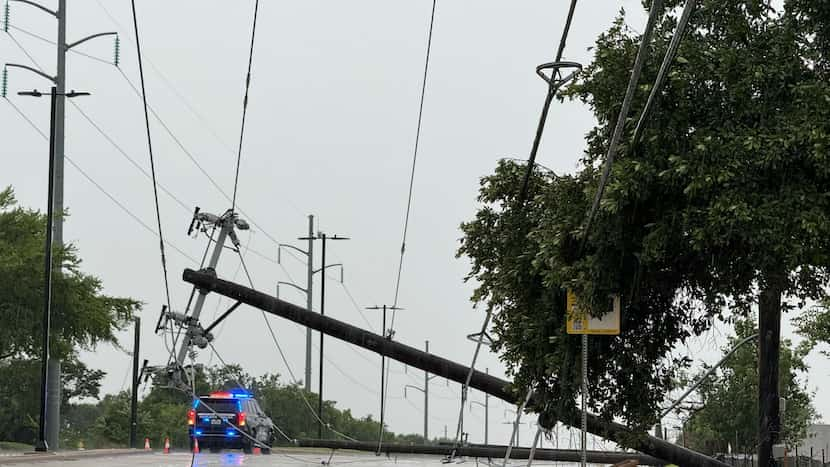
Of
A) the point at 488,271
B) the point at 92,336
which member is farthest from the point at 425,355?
the point at 92,336

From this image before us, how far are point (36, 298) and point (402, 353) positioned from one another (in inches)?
1449

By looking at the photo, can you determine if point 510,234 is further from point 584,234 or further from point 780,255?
point 780,255

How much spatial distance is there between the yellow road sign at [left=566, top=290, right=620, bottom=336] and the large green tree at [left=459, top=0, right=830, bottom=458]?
6.5 inches

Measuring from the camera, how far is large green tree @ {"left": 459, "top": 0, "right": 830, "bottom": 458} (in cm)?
1376

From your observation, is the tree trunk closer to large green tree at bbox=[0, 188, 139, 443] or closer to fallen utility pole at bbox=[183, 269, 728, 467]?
fallen utility pole at bbox=[183, 269, 728, 467]

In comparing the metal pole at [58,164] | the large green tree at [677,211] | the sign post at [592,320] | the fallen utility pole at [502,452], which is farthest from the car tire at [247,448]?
the sign post at [592,320]

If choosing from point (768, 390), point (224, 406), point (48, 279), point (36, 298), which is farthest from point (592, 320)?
point (36, 298)

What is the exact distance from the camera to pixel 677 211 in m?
14.1

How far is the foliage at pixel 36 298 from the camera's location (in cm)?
5247

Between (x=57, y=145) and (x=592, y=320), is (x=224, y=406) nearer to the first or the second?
(x=57, y=145)

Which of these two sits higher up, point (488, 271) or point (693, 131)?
point (693, 131)

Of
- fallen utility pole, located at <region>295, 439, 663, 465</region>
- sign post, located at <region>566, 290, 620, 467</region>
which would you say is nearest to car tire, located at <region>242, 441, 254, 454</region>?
fallen utility pole, located at <region>295, 439, 663, 465</region>

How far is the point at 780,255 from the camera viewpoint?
1382 centimetres

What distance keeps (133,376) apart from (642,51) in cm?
6129
